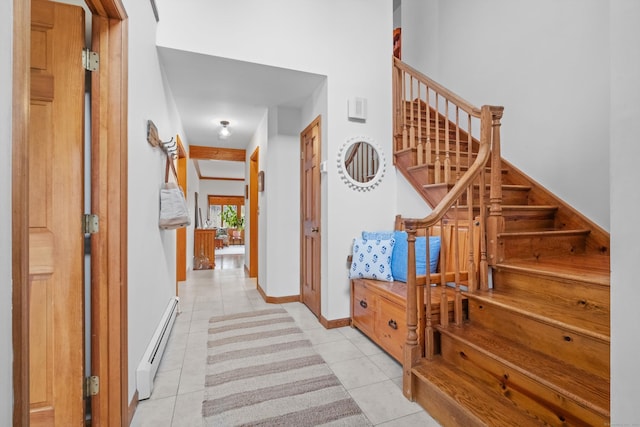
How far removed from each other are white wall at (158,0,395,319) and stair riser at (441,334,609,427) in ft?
4.24

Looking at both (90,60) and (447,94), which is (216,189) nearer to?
(447,94)

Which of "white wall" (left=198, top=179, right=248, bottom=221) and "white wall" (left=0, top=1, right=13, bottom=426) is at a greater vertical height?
"white wall" (left=198, top=179, right=248, bottom=221)

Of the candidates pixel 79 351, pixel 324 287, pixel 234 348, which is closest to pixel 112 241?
pixel 79 351

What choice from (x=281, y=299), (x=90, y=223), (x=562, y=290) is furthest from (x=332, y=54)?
(x=281, y=299)

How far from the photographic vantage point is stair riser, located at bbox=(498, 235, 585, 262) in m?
2.03

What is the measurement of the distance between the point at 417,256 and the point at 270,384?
1.39 m

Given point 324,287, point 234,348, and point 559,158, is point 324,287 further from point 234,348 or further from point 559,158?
point 559,158

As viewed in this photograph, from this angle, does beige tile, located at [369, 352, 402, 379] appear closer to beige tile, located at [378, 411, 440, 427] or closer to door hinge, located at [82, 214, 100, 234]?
beige tile, located at [378, 411, 440, 427]

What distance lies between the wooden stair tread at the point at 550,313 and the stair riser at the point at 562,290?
0.02m

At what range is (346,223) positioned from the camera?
2832mm

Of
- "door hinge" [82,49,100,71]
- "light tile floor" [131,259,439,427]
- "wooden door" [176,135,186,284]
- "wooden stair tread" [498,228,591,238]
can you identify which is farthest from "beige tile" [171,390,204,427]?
"wooden door" [176,135,186,284]

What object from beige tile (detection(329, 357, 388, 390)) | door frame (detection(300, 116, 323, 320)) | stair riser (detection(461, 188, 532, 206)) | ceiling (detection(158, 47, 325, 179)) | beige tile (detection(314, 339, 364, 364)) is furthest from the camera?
door frame (detection(300, 116, 323, 320))

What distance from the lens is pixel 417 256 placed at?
2.35 metres

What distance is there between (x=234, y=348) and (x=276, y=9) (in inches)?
115
